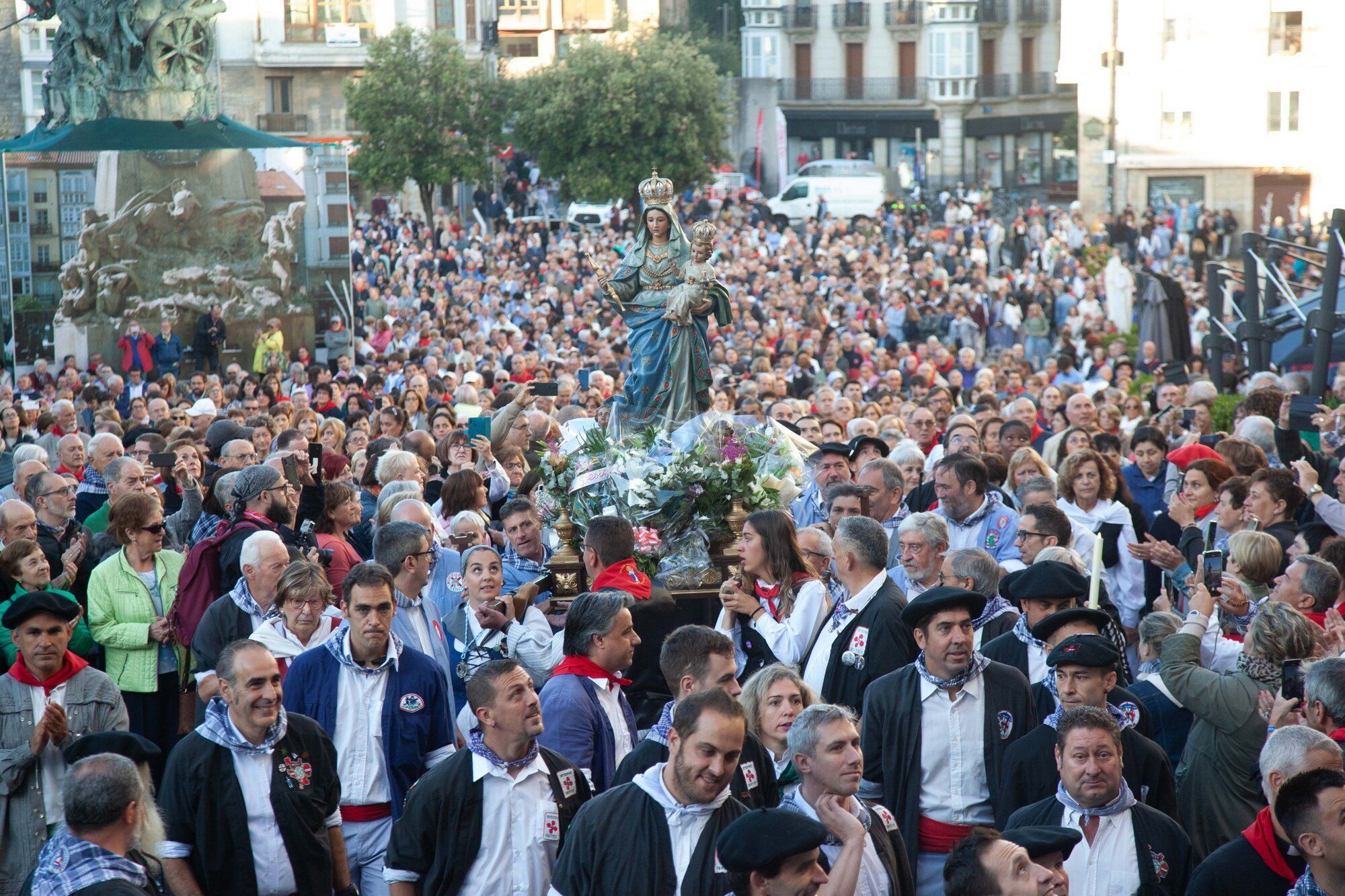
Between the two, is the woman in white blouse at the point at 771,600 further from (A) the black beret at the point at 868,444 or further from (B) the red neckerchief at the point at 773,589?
(A) the black beret at the point at 868,444

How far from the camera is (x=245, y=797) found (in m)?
5.14

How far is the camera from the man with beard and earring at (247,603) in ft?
22.0

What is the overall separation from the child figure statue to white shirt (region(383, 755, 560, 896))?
470 cm

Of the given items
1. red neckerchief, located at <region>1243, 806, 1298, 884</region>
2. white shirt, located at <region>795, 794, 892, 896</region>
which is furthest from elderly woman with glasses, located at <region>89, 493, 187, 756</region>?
red neckerchief, located at <region>1243, 806, 1298, 884</region>

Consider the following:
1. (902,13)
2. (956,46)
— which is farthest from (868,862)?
(902,13)

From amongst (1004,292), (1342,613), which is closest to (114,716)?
(1342,613)

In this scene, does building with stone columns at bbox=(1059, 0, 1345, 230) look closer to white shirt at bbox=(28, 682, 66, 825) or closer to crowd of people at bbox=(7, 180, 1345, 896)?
crowd of people at bbox=(7, 180, 1345, 896)

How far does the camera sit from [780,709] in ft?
17.0

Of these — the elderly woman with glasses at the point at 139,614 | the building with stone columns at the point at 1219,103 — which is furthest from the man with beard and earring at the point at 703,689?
the building with stone columns at the point at 1219,103

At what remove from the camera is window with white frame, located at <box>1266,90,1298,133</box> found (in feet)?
135

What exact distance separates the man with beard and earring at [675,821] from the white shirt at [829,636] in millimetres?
1797

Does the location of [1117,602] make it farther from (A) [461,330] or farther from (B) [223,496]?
(A) [461,330]

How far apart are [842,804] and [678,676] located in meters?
0.92

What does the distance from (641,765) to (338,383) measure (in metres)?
13.1
